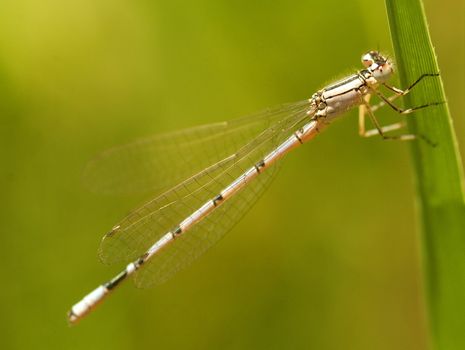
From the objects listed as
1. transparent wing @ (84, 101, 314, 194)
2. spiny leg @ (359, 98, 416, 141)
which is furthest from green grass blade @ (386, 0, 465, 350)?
transparent wing @ (84, 101, 314, 194)

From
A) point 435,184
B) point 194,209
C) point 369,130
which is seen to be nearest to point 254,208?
point 194,209

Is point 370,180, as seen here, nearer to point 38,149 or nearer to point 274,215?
Answer: point 274,215

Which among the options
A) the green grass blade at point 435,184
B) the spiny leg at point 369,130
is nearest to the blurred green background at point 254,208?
the spiny leg at point 369,130

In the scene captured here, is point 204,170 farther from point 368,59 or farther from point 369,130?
point 368,59

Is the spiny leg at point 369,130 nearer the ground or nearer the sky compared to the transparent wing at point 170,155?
nearer the ground

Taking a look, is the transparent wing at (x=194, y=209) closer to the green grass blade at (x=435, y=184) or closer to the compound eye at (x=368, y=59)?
the compound eye at (x=368, y=59)

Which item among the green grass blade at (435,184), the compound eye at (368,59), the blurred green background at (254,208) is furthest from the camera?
the blurred green background at (254,208)

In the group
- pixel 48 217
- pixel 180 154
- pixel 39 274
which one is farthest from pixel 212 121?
pixel 39 274
